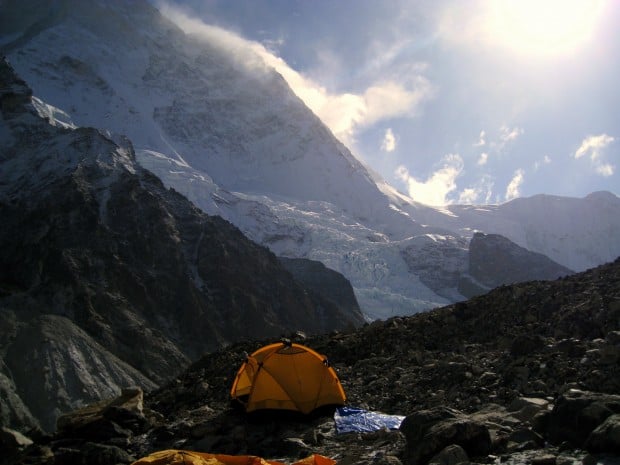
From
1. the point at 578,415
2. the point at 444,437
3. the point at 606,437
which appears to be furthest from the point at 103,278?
the point at 606,437

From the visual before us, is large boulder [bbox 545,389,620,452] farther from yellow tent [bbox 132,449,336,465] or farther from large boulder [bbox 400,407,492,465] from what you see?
yellow tent [bbox 132,449,336,465]

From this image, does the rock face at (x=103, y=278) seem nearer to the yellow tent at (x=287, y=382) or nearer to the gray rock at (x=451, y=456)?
the yellow tent at (x=287, y=382)

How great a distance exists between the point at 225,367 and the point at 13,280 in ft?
180

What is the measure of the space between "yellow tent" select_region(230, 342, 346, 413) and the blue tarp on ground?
2.78 ft

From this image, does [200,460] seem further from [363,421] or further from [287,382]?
[287,382]

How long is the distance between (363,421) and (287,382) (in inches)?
91.3

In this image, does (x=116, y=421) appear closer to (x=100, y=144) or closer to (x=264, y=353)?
(x=264, y=353)

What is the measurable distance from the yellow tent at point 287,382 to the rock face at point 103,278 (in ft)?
109

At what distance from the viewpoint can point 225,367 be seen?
62.1 ft

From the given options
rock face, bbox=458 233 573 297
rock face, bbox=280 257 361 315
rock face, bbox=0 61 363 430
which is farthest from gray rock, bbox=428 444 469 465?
rock face, bbox=458 233 573 297

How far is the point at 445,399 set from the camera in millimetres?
12148

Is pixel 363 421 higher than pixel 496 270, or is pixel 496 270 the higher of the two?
pixel 496 270

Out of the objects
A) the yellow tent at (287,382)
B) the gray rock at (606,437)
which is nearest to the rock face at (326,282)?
the yellow tent at (287,382)

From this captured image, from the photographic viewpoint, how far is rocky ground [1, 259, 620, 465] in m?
8.12
